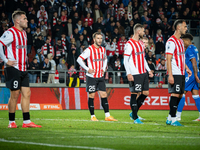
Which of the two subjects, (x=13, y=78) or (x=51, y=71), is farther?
(x=51, y=71)

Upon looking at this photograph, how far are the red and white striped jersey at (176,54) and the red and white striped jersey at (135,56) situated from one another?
982 millimetres

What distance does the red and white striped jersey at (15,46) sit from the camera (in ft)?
21.7

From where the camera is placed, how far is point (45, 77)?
16.3 metres

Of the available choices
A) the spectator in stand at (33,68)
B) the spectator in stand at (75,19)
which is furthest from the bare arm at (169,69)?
the spectator in stand at (75,19)

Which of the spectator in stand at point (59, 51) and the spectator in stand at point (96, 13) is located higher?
the spectator in stand at point (96, 13)

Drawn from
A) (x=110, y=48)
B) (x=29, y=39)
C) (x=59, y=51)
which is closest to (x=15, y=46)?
(x=59, y=51)

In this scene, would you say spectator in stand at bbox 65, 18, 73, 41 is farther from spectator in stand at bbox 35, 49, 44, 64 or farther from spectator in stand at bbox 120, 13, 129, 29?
spectator in stand at bbox 120, 13, 129, 29

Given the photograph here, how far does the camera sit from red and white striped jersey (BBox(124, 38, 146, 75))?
310 inches

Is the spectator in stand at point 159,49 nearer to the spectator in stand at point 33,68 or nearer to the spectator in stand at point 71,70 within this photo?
the spectator in stand at point 71,70

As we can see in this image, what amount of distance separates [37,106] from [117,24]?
7252 millimetres

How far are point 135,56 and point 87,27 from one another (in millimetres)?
10338

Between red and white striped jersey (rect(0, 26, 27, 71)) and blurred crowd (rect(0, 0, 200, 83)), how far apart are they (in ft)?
29.3

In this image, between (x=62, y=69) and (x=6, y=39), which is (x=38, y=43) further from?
(x=6, y=39)

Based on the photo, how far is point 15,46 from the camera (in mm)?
6734
